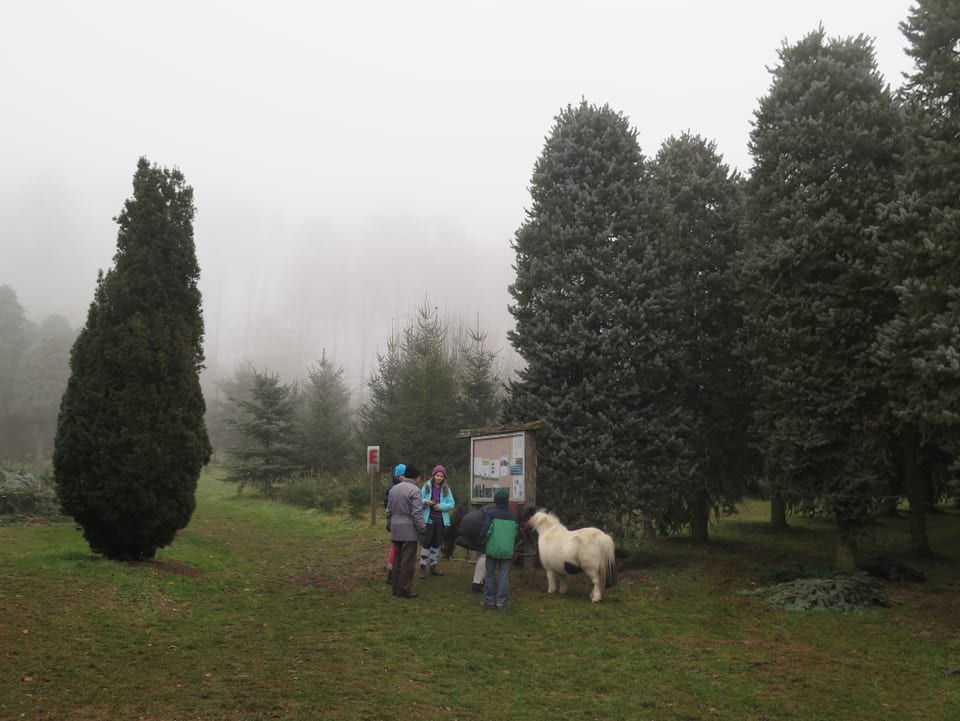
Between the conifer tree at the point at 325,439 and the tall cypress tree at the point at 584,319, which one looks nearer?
the tall cypress tree at the point at 584,319

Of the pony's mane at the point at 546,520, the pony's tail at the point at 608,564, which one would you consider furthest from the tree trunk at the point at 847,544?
the pony's mane at the point at 546,520

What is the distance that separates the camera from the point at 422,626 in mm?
9375

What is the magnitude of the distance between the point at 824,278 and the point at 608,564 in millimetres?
7091

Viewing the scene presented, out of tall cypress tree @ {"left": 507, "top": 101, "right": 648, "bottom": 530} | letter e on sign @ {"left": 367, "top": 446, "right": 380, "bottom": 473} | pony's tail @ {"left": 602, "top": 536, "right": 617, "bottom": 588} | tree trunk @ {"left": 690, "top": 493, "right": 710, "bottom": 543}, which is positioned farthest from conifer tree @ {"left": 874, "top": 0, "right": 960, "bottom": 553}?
letter e on sign @ {"left": 367, "top": 446, "right": 380, "bottom": 473}

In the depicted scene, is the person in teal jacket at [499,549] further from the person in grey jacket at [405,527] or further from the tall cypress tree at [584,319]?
the tall cypress tree at [584,319]

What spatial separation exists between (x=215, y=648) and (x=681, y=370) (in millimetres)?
10778

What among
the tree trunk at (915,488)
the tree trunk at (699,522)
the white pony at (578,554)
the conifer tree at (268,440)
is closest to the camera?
the white pony at (578,554)

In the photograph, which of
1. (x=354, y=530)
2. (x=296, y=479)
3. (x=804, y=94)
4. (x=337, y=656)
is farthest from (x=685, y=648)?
(x=296, y=479)

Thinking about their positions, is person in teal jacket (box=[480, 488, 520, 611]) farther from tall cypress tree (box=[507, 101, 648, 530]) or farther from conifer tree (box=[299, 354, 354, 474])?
conifer tree (box=[299, 354, 354, 474])

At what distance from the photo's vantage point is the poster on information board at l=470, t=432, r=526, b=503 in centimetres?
1335

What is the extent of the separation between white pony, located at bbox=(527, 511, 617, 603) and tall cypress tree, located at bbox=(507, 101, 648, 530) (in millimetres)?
2015

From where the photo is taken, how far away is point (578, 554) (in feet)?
37.9

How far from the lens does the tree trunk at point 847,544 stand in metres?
13.3

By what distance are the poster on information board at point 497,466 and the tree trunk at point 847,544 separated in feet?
20.8
